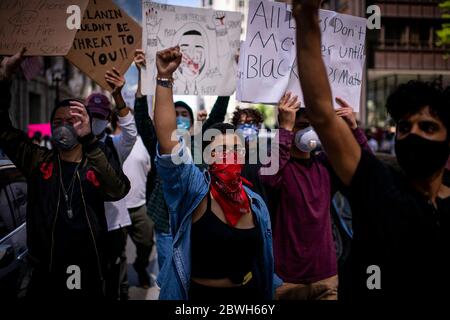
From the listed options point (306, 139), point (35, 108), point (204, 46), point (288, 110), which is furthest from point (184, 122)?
point (35, 108)

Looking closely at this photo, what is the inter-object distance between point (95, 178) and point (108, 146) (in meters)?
0.60

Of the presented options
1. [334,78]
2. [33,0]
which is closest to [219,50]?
[334,78]

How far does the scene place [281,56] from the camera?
3434 mm

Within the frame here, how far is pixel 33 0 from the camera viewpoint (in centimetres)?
339

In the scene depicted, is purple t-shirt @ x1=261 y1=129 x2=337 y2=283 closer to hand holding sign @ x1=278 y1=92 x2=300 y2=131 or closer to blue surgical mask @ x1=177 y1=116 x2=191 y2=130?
hand holding sign @ x1=278 y1=92 x2=300 y2=131

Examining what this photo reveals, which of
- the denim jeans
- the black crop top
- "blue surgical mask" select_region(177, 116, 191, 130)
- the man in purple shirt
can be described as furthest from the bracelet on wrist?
"blue surgical mask" select_region(177, 116, 191, 130)

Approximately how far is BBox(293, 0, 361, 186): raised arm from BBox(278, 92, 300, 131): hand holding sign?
135 centimetres

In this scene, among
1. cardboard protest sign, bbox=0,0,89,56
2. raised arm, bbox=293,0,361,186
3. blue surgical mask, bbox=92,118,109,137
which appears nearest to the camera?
raised arm, bbox=293,0,361,186

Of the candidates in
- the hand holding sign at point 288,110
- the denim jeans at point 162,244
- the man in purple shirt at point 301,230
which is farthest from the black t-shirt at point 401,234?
the denim jeans at point 162,244

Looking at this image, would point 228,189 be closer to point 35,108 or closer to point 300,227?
point 300,227

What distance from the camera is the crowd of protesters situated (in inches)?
74.6

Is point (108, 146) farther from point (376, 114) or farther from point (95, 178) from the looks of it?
point (376, 114)

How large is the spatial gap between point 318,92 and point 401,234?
64 centimetres

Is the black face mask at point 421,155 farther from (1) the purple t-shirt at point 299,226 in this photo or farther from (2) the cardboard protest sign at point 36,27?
(2) the cardboard protest sign at point 36,27
